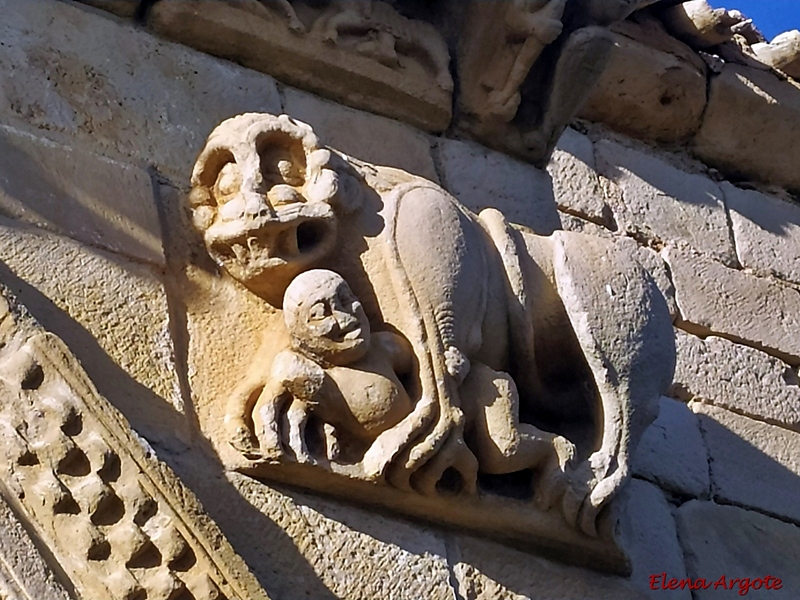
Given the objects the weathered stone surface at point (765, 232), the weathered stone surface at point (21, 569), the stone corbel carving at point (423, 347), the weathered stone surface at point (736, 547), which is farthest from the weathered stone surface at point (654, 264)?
the weathered stone surface at point (21, 569)

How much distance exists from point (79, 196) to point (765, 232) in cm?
246

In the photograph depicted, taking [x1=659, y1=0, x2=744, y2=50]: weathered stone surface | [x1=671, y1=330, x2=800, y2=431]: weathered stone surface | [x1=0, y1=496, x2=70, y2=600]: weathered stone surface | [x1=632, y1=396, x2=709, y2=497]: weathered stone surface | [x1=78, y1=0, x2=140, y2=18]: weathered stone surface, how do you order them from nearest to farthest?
[x1=0, y1=496, x2=70, y2=600]: weathered stone surface → [x1=78, y1=0, x2=140, y2=18]: weathered stone surface → [x1=632, y1=396, x2=709, y2=497]: weathered stone surface → [x1=671, y1=330, x2=800, y2=431]: weathered stone surface → [x1=659, y1=0, x2=744, y2=50]: weathered stone surface

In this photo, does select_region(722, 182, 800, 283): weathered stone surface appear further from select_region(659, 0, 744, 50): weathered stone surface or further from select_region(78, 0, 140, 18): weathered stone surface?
select_region(78, 0, 140, 18): weathered stone surface

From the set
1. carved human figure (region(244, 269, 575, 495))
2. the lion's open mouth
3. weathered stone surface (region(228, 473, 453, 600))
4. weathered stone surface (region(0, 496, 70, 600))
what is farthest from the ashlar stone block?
weathered stone surface (region(0, 496, 70, 600))

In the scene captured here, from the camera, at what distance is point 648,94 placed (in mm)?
4000

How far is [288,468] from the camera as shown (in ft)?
6.63

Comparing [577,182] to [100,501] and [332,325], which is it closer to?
[332,325]

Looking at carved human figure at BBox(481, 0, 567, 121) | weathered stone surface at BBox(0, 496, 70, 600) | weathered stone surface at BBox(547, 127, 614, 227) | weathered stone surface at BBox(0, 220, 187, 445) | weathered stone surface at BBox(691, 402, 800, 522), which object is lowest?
weathered stone surface at BBox(691, 402, 800, 522)

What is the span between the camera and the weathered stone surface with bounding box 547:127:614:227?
12.2ft

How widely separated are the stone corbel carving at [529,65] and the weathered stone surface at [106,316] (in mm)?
993

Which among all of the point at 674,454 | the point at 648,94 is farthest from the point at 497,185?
the point at 648,94

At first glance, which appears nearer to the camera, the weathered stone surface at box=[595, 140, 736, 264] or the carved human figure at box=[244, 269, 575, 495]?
the carved human figure at box=[244, 269, 575, 495]

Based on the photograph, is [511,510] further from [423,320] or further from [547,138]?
[547,138]

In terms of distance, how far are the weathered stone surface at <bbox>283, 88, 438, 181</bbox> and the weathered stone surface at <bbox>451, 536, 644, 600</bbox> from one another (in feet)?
2.80
